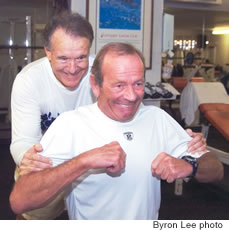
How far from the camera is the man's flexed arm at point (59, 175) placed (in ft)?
3.69

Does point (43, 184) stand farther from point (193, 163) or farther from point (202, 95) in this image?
point (202, 95)

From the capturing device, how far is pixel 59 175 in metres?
1.15

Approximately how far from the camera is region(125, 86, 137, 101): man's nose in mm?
1234

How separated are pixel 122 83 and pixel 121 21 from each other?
2.29m

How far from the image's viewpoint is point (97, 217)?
1.31m

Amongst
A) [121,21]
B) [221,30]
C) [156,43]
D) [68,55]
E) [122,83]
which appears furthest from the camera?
[221,30]

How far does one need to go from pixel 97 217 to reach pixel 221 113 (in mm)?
2809

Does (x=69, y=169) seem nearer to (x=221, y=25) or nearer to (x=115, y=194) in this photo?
(x=115, y=194)

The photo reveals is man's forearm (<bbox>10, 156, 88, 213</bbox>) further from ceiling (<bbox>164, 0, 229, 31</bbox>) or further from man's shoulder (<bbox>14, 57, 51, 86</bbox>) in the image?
ceiling (<bbox>164, 0, 229, 31</bbox>)

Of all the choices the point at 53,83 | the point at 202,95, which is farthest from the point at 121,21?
the point at 53,83

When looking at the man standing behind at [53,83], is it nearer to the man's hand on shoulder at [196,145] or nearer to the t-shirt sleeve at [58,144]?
the t-shirt sleeve at [58,144]

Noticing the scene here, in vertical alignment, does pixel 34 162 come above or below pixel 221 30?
below

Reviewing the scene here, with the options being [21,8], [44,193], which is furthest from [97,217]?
[21,8]

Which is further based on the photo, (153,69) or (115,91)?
(153,69)
